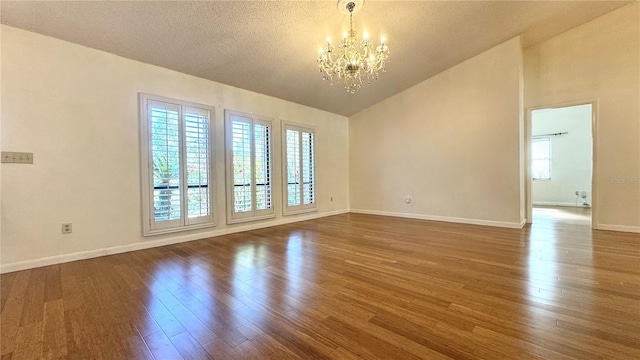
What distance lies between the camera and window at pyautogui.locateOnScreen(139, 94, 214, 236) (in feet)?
11.8

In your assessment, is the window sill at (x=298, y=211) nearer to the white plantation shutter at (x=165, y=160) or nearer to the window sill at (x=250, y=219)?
the window sill at (x=250, y=219)

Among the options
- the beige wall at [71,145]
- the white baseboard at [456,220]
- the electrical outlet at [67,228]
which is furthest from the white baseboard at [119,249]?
the white baseboard at [456,220]

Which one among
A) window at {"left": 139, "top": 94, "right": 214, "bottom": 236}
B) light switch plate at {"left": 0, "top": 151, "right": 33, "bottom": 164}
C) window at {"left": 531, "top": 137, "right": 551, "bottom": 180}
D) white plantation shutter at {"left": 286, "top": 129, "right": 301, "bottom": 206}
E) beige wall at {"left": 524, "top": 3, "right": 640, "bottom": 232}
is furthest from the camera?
window at {"left": 531, "top": 137, "right": 551, "bottom": 180}

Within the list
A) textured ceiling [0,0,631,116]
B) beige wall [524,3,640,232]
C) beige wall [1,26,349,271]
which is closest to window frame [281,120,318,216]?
textured ceiling [0,0,631,116]

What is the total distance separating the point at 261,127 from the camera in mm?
4945

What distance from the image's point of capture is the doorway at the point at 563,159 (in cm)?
700

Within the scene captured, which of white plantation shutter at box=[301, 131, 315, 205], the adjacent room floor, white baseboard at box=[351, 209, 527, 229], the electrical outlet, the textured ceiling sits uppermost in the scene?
the textured ceiling

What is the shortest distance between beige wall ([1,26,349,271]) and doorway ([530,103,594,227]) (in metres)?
8.71

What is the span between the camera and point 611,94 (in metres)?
4.30

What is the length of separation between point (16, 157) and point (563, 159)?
1093 centimetres

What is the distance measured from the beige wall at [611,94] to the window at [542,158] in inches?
144

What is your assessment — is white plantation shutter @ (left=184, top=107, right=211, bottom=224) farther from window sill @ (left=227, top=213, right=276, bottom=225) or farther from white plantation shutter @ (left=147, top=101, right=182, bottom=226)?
window sill @ (left=227, top=213, right=276, bottom=225)

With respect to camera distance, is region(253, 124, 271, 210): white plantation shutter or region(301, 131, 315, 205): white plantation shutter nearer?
region(253, 124, 271, 210): white plantation shutter

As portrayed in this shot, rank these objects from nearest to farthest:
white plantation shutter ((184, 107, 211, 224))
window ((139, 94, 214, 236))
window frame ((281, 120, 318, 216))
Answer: window ((139, 94, 214, 236)) < white plantation shutter ((184, 107, 211, 224)) < window frame ((281, 120, 318, 216))
